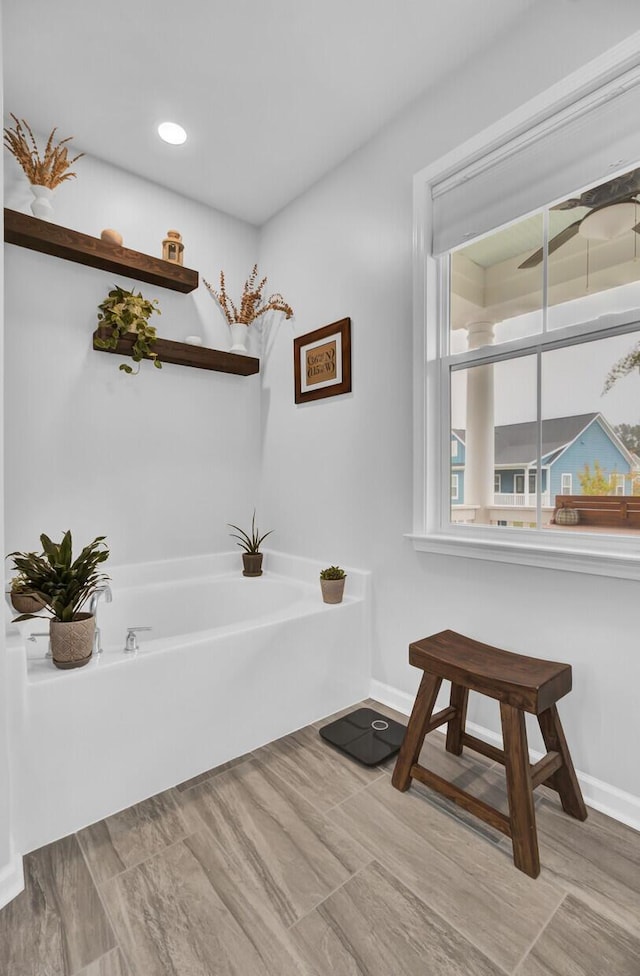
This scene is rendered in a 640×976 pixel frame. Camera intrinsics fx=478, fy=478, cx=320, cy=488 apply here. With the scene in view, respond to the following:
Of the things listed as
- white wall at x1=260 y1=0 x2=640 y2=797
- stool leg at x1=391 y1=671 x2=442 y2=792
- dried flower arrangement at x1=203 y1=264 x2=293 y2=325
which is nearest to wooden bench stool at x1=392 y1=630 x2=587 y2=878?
stool leg at x1=391 y1=671 x2=442 y2=792

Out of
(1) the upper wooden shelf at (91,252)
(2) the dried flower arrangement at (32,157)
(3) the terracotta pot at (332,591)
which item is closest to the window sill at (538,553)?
(3) the terracotta pot at (332,591)

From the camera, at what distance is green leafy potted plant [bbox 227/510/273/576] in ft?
9.11

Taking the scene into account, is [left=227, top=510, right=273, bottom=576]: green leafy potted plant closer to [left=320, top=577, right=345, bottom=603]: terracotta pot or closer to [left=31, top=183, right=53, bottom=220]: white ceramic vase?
[left=320, top=577, right=345, bottom=603]: terracotta pot

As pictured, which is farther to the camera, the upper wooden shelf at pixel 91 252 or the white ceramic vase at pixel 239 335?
the white ceramic vase at pixel 239 335

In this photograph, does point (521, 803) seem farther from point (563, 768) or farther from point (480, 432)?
point (480, 432)

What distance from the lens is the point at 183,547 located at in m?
2.74

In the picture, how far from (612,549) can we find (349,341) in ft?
4.91

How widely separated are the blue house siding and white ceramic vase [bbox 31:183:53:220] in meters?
2.38

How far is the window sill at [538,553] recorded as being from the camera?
4.82 feet

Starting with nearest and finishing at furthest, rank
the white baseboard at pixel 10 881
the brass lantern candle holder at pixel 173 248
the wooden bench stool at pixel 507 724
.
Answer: the white baseboard at pixel 10 881 < the wooden bench stool at pixel 507 724 < the brass lantern candle holder at pixel 173 248

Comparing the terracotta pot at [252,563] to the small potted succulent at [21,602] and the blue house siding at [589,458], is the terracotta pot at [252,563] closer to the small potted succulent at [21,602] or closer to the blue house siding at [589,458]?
the small potted succulent at [21,602]

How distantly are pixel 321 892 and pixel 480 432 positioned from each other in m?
1.60

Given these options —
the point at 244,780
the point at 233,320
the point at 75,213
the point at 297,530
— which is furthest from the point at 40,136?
the point at 244,780

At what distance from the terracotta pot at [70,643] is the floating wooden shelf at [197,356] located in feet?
4.80
